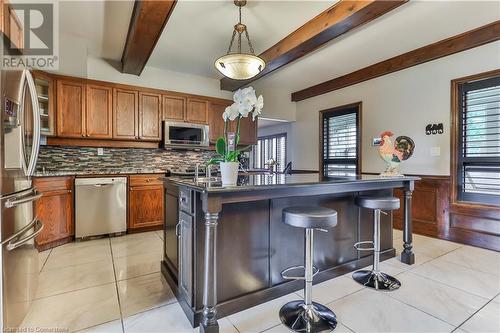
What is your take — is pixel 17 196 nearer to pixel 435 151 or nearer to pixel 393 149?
pixel 393 149

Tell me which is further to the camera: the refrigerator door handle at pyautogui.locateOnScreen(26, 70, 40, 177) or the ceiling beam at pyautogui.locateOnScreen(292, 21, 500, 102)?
the ceiling beam at pyautogui.locateOnScreen(292, 21, 500, 102)

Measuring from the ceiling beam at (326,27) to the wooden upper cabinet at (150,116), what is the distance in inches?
79.0

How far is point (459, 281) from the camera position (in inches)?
88.4

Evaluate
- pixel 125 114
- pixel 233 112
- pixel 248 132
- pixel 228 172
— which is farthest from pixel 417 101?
pixel 125 114

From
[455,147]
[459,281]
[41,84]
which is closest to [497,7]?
[455,147]

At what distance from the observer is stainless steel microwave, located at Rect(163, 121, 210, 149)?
4.32 m

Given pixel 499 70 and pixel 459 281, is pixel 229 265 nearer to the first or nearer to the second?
pixel 459 281

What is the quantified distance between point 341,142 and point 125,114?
402cm

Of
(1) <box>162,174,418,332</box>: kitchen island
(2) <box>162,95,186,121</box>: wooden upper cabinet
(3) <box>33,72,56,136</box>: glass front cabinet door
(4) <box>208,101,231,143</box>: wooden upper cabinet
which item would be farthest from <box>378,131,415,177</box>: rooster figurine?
(3) <box>33,72,56,136</box>: glass front cabinet door

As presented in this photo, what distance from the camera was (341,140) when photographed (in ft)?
16.4

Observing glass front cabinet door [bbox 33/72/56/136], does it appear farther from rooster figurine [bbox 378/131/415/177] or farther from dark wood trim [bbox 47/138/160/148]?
rooster figurine [bbox 378/131/415/177]

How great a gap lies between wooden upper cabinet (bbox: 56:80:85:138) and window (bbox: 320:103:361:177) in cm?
441

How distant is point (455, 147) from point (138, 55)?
14.9ft

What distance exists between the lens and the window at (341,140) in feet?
15.4
